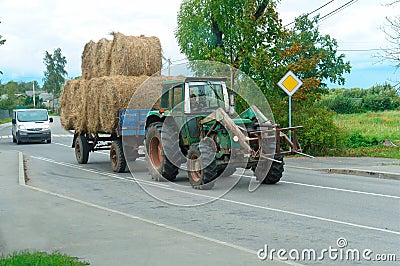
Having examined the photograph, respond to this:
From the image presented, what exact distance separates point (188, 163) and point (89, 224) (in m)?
5.06

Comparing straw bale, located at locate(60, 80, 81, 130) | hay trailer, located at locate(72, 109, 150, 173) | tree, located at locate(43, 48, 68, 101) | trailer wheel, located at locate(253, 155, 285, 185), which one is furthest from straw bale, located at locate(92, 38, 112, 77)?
tree, located at locate(43, 48, 68, 101)

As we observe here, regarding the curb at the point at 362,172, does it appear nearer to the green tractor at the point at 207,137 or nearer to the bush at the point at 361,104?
the green tractor at the point at 207,137

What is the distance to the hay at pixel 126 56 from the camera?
60.4 ft

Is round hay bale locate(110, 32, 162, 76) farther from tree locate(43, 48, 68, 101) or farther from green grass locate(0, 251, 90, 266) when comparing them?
tree locate(43, 48, 68, 101)

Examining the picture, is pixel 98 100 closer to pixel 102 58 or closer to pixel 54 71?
pixel 102 58

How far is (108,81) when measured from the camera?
17500 millimetres

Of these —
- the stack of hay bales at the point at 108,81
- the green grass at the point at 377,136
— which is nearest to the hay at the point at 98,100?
the stack of hay bales at the point at 108,81

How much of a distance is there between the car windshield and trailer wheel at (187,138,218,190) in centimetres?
2141

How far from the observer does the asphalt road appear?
8.52m

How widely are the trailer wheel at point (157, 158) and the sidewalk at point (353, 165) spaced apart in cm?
516

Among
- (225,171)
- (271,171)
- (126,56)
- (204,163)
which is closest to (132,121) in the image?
(126,56)

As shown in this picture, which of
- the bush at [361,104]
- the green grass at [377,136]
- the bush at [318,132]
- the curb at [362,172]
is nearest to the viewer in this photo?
the curb at [362,172]

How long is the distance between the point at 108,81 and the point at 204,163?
530 centimetres

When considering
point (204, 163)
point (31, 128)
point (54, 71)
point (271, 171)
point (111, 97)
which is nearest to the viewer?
point (204, 163)
